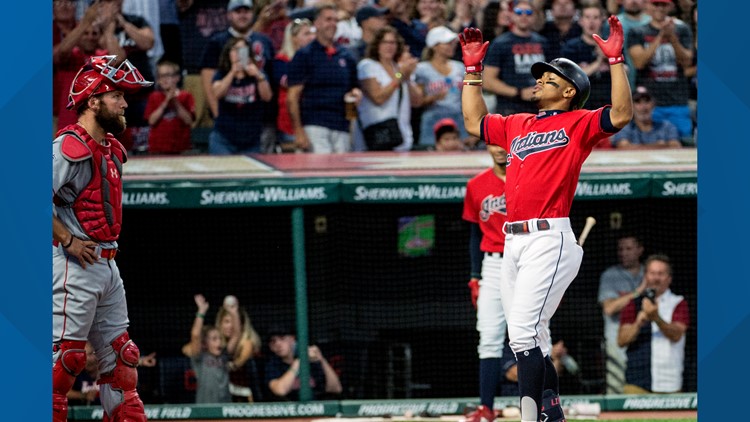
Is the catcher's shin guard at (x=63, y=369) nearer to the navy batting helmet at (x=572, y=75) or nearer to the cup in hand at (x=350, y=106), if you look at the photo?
the navy batting helmet at (x=572, y=75)

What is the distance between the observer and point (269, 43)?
9773 millimetres

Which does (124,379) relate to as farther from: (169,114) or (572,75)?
(169,114)

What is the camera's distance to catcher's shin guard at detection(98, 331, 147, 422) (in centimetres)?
586

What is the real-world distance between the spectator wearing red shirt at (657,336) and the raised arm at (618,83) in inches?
162

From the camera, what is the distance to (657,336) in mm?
9211

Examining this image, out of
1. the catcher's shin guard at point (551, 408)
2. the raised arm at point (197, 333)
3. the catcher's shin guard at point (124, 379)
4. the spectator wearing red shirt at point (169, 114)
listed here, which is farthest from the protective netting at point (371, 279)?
the catcher's shin guard at point (551, 408)

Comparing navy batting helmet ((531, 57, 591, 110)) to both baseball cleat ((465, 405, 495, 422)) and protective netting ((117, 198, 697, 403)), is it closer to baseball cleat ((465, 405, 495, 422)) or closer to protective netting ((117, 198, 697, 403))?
baseball cleat ((465, 405, 495, 422))

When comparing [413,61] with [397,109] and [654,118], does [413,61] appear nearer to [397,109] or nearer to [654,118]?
[397,109]

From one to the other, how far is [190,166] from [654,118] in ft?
12.6

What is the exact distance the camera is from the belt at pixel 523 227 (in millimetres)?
5559

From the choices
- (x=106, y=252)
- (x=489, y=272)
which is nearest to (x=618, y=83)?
(x=489, y=272)

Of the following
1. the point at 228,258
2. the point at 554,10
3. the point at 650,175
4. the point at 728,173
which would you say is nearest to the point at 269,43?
the point at 228,258

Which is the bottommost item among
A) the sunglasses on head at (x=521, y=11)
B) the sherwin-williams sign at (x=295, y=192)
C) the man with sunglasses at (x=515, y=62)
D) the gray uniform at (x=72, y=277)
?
the gray uniform at (x=72, y=277)

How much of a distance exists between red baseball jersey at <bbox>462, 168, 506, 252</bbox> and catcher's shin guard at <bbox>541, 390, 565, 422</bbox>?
171 centimetres
